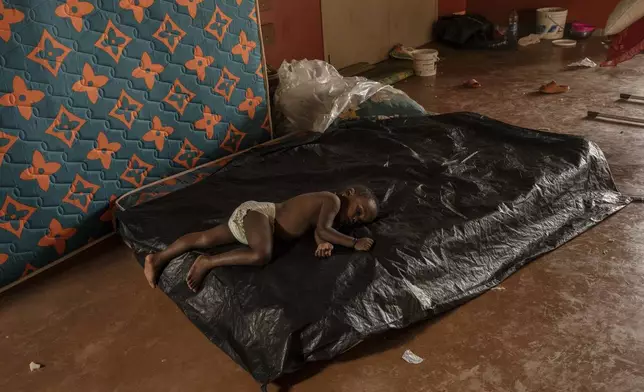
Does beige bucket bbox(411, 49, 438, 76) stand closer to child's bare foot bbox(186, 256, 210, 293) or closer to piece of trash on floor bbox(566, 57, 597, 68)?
piece of trash on floor bbox(566, 57, 597, 68)

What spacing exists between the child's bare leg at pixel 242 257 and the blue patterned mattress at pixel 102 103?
0.73 meters

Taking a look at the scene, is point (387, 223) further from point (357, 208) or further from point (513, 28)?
point (513, 28)

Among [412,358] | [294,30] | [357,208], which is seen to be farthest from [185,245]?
[294,30]

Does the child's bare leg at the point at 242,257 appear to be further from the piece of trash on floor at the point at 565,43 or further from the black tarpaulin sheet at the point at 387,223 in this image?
the piece of trash on floor at the point at 565,43

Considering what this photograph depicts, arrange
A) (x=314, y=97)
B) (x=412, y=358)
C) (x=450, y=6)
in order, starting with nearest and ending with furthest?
(x=412, y=358) → (x=314, y=97) → (x=450, y=6)

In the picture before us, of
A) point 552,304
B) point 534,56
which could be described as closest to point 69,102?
point 552,304

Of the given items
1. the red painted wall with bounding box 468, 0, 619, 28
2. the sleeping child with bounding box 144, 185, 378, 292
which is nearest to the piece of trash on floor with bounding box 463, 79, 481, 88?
the red painted wall with bounding box 468, 0, 619, 28

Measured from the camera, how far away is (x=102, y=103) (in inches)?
88.3

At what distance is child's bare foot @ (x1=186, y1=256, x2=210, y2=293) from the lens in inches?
71.5

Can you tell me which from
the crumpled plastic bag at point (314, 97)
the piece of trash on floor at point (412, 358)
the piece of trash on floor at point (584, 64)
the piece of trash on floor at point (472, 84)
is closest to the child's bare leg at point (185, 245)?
the piece of trash on floor at point (412, 358)

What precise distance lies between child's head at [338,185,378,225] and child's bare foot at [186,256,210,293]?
0.50 metres

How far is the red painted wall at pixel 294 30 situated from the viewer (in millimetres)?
3933

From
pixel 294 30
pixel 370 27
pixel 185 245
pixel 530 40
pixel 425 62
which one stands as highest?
pixel 294 30

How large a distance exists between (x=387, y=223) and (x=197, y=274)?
700 millimetres
